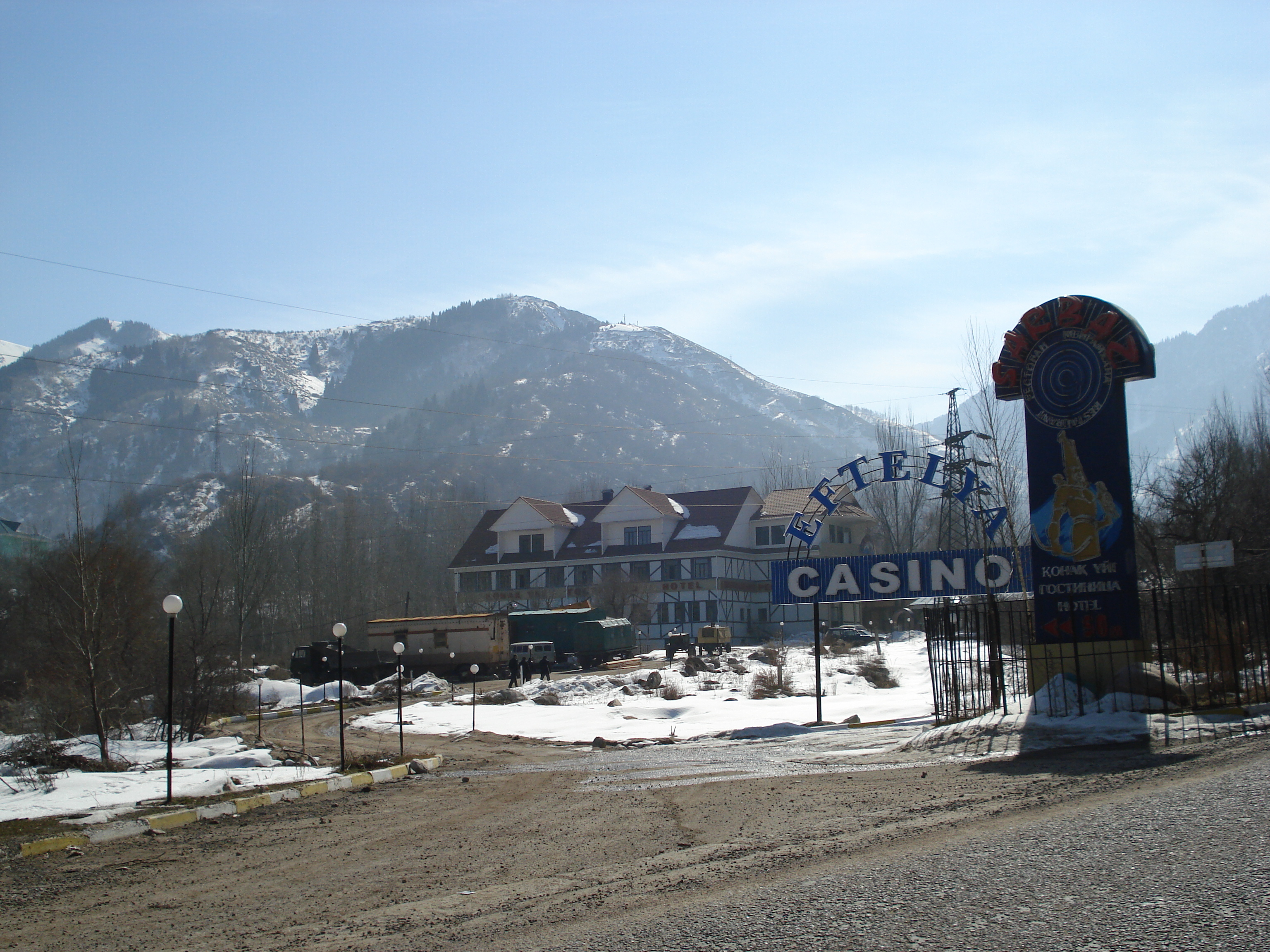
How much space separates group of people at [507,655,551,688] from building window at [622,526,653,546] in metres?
20.0

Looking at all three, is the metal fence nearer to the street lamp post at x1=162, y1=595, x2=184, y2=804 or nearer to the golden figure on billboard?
the golden figure on billboard

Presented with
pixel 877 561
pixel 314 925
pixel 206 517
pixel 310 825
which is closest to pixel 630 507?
→ pixel 877 561

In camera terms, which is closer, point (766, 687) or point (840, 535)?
point (766, 687)

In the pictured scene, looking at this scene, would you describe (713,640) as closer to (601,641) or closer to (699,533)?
(601,641)

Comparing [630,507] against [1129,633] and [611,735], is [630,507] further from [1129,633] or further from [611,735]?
[1129,633]

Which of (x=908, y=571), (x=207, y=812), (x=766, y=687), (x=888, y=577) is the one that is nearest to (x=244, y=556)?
(x=766, y=687)

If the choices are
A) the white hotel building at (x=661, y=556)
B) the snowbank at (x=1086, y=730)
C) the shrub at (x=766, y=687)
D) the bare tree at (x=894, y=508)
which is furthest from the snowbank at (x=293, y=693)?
the bare tree at (x=894, y=508)

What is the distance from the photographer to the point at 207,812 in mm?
13000

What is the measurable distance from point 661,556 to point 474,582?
15.3 metres

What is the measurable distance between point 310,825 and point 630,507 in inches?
2165

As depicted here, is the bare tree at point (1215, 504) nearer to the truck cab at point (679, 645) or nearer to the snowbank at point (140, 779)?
the truck cab at point (679, 645)

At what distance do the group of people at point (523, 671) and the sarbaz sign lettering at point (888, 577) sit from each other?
59.7 feet

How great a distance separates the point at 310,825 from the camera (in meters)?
12.1

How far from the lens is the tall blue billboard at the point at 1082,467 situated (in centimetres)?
1677
